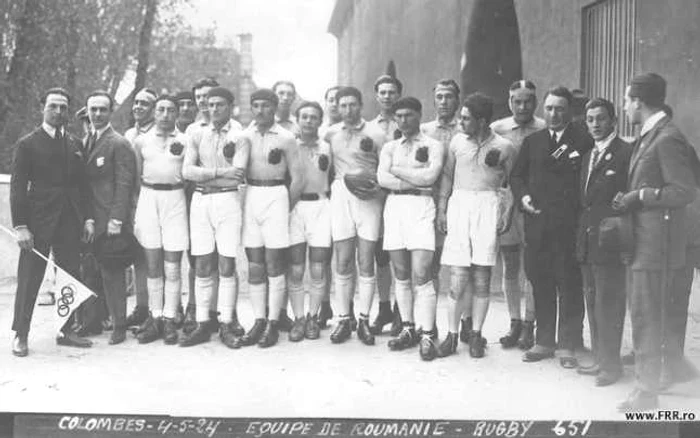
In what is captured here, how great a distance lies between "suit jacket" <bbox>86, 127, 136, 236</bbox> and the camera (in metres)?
5.01

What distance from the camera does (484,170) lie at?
4.68 meters

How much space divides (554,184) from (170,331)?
107 inches

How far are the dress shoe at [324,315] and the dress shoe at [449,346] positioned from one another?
1100 mm

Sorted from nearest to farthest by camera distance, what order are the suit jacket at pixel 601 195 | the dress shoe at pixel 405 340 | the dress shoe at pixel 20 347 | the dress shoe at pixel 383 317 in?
the suit jacket at pixel 601 195
the dress shoe at pixel 20 347
the dress shoe at pixel 405 340
the dress shoe at pixel 383 317

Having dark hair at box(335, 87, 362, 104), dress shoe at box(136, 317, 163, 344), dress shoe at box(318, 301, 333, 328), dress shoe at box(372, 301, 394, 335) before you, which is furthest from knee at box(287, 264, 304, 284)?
dark hair at box(335, 87, 362, 104)

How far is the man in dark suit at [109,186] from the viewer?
499cm

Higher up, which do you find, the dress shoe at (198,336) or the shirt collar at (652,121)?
the shirt collar at (652,121)

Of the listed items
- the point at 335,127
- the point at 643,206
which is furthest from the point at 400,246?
the point at 643,206

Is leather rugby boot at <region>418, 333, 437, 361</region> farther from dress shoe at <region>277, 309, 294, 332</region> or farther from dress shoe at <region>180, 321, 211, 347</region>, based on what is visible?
dress shoe at <region>180, 321, 211, 347</region>

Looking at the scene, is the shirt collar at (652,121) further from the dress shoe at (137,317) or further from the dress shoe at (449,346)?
the dress shoe at (137,317)

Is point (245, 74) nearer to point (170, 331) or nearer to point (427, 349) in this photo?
point (170, 331)

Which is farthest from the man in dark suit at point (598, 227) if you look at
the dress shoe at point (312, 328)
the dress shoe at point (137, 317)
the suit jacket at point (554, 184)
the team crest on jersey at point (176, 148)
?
the dress shoe at point (137, 317)

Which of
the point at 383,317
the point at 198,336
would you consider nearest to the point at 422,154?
the point at 383,317

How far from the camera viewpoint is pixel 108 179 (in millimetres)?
5055
